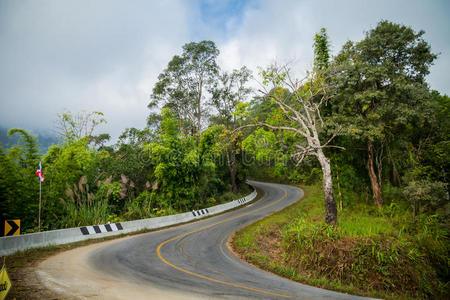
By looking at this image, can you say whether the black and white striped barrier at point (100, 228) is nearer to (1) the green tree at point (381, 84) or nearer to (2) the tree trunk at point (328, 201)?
(2) the tree trunk at point (328, 201)

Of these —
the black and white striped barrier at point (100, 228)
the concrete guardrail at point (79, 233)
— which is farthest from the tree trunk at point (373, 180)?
the black and white striped barrier at point (100, 228)

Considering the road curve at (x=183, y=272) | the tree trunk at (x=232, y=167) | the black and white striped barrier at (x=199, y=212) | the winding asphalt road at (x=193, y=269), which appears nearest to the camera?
the road curve at (x=183, y=272)

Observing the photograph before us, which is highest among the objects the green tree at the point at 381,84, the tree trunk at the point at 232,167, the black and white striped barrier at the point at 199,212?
the green tree at the point at 381,84

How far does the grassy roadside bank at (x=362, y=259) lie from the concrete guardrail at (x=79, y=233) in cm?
613

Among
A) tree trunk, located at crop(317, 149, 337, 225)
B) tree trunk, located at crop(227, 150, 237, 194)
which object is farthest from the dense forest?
tree trunk, located at crop(227, 150, 237, 194)

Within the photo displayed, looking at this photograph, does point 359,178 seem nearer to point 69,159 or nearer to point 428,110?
point 428,110

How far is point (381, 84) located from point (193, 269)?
45.5ft

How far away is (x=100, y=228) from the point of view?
1105cm

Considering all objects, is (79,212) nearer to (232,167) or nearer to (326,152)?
(326,152)

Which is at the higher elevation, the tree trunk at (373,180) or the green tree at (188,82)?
the green tree at (188,82)

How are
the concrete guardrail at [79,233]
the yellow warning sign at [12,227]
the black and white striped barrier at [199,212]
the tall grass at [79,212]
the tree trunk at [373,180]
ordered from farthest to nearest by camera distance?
the black and white striped barrier at [199,212]
the tree trunk at [373,180]
the tall grass at [79,212]
the concrete guardrail at [79,233]
the yellow warning sign at [12,227]

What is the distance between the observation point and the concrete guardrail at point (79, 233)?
7641 mm

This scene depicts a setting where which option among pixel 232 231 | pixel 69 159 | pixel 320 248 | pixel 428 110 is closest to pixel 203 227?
pixel 232 231

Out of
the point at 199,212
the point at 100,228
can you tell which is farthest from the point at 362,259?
the point at 199,212
